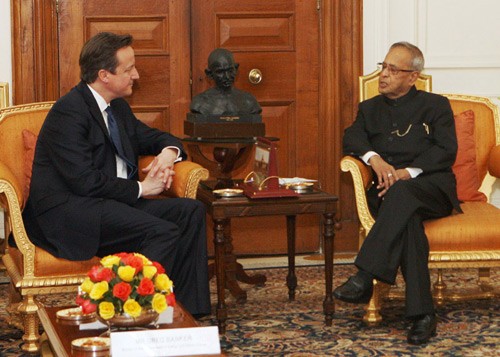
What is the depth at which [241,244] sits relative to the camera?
6105mm

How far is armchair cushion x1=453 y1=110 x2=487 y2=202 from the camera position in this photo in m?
5.04

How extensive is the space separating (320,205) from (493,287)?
126cm

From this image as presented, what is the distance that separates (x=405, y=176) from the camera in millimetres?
4734

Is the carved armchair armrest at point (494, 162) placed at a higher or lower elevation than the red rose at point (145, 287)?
higher

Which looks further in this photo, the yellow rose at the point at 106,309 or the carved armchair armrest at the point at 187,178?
Answer: the carved armchair armrest at the point at 187,178

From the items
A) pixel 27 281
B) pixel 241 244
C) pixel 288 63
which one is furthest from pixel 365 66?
pixel 27 281

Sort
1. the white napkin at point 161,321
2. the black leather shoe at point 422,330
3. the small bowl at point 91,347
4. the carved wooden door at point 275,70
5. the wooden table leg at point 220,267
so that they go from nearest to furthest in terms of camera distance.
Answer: the small bowl at point 91,347 → the white napkin at point 161,321 → the black leather shoe at point 422,330 → the wooden table leg at point 220,267 → the carved wooden door at point 275,70

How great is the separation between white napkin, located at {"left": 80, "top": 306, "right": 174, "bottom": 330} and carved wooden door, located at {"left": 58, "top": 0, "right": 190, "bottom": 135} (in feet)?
8.76

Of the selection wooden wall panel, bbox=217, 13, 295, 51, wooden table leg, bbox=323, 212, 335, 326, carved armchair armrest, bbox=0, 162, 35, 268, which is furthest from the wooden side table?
wooden wall panel, bbox=217, 13, 295, 51

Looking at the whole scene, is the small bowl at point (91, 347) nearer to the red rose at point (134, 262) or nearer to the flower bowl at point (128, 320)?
the flower bowl at point (128, 320)

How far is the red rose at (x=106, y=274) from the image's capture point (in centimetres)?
308

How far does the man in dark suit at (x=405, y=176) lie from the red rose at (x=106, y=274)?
5.29 ft

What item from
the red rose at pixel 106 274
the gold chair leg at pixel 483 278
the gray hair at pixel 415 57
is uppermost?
the gray hair at pixel 415 57

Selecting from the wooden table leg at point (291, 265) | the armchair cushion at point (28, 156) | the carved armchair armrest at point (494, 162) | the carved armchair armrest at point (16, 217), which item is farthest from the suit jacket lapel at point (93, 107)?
the carved armchair armrest at point (494, 162)
